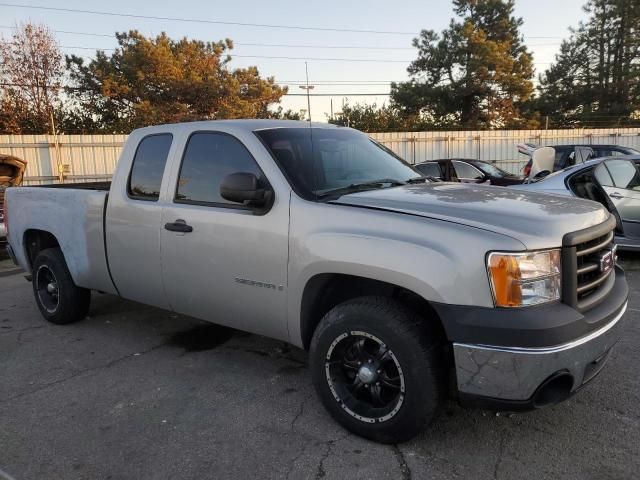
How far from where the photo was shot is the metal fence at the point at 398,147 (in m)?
17.1

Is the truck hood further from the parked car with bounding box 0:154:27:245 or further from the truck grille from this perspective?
the parked car with bounding box 0:154:27:245

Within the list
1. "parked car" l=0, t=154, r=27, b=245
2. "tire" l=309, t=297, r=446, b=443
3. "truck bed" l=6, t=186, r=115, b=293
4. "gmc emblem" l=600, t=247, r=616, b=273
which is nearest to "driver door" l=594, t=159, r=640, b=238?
"gmc emblem" l=600, t=247, r=616, b=273

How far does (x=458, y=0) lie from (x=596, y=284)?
4112 centimetres

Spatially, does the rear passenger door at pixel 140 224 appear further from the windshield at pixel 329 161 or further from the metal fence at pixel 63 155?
the metal fence at pixel 63 155

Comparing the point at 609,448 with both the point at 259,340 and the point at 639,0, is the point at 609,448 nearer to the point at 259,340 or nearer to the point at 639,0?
the point at 259,340

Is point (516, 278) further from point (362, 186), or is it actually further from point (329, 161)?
point (329, 161)

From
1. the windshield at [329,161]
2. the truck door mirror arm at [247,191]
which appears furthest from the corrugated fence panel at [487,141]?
the truck door mirror arm at [247,191]

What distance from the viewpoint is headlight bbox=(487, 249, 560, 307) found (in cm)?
249

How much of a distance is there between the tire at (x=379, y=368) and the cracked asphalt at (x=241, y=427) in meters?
0.17

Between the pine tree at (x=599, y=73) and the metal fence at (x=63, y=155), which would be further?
the pine tree at (x=599, y=73)

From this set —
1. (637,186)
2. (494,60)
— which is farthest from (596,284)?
(494,60)

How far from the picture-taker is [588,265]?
2828 mm

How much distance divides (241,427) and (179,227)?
148 centimetres

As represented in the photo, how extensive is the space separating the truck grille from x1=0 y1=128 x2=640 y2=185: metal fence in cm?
1759
